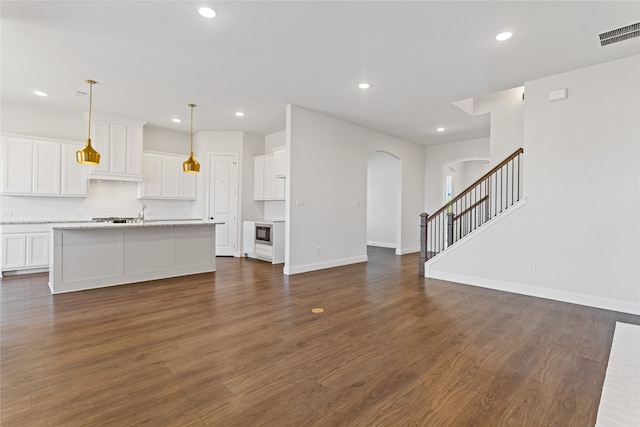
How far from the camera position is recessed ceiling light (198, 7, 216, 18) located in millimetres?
2803

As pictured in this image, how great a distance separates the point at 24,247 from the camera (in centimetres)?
530

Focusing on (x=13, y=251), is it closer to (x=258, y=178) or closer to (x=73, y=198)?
(x=73, y=198)

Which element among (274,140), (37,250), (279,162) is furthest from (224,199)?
(37,250)

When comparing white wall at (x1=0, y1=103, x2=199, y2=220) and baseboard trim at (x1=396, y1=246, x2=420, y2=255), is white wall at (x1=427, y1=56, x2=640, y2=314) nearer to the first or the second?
baseboard trim at (x1=396, y1=246, x2=420, y2=255)

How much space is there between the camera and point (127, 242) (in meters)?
4.70

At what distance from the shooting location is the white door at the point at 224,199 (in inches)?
295

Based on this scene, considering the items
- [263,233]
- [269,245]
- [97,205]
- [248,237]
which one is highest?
[97,205]

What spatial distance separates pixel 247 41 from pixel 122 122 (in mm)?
4475

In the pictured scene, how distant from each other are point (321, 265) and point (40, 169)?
558 centimetres

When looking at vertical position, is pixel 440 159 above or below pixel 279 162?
above

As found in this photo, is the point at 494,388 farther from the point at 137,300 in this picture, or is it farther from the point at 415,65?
the point at 137,300

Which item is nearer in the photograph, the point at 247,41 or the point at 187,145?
the point at 247,41

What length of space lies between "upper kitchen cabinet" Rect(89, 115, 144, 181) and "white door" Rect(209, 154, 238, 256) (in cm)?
160

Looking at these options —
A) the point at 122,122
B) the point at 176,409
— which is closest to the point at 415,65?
the point at 176,409
